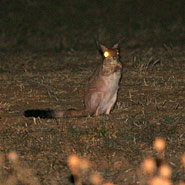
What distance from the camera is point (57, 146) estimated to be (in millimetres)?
6617

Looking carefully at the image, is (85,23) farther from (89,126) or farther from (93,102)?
(89,126)

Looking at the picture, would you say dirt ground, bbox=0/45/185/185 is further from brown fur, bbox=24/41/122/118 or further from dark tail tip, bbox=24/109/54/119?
brown fur, bbox=24/41/122/118

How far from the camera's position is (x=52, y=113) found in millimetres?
7605

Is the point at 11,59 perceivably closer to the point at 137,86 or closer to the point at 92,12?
the point at 137,86

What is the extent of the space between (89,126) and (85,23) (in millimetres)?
13492

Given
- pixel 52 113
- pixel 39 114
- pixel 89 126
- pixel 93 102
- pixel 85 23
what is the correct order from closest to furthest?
pixel 89 126, pixel 39 114, pixel 52 113, pixel 93 102, pixel 85 23

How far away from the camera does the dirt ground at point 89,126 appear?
5.97 metres

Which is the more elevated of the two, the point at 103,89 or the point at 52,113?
the point at 103,89

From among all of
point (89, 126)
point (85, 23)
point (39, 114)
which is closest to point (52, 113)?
point (39, 114)

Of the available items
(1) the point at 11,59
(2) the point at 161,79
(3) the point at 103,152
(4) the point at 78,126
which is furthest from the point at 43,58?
(3) the point at 103,152

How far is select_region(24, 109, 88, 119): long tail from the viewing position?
7435 millimetres

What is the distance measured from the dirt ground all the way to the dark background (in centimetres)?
497

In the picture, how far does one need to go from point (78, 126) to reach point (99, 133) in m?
0.48

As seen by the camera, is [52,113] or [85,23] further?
[85,23]
